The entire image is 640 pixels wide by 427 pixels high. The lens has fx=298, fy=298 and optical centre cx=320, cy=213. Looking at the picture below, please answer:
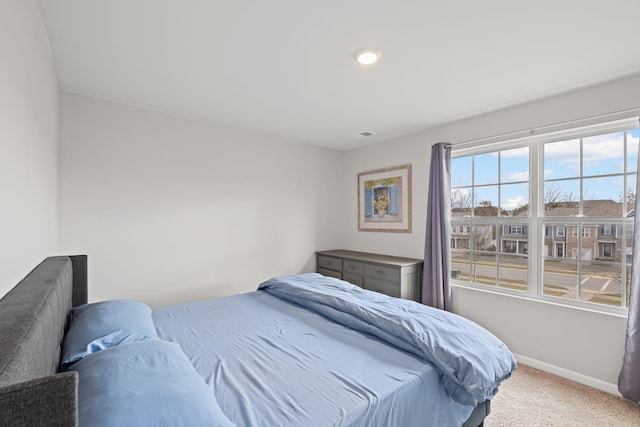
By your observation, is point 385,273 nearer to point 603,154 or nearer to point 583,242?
point 583,242

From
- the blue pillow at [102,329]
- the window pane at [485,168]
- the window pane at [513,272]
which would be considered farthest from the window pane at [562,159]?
the blue pillow at [102,329]

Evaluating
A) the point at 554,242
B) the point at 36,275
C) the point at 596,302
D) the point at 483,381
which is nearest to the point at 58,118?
the point at 36,275

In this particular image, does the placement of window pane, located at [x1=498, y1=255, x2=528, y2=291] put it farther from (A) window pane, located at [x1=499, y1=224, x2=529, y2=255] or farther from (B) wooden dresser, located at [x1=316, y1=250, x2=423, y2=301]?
(B) wooden dresser, located at [x1=316, y1=250, x2=423, y2=301]

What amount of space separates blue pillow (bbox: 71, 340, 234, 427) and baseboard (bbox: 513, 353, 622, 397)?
2954mm

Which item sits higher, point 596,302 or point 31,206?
point 31,206

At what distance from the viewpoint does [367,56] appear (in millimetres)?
1961

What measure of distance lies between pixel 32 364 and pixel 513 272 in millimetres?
3451

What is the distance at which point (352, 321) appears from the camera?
1.93 m

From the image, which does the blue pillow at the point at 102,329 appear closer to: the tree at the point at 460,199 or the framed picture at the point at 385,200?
the framed picture at the point at 385,200

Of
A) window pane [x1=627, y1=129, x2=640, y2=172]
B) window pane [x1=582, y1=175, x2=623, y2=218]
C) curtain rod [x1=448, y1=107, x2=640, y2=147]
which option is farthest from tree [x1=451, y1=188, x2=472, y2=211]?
window pane [x1=627, y1=129, x2=640, y2=172]

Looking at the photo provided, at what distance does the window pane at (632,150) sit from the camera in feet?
7.62

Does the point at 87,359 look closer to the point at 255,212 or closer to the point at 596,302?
the point at 255,212

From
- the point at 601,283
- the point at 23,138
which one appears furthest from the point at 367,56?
the point at 601,283

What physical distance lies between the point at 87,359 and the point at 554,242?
343 cm
